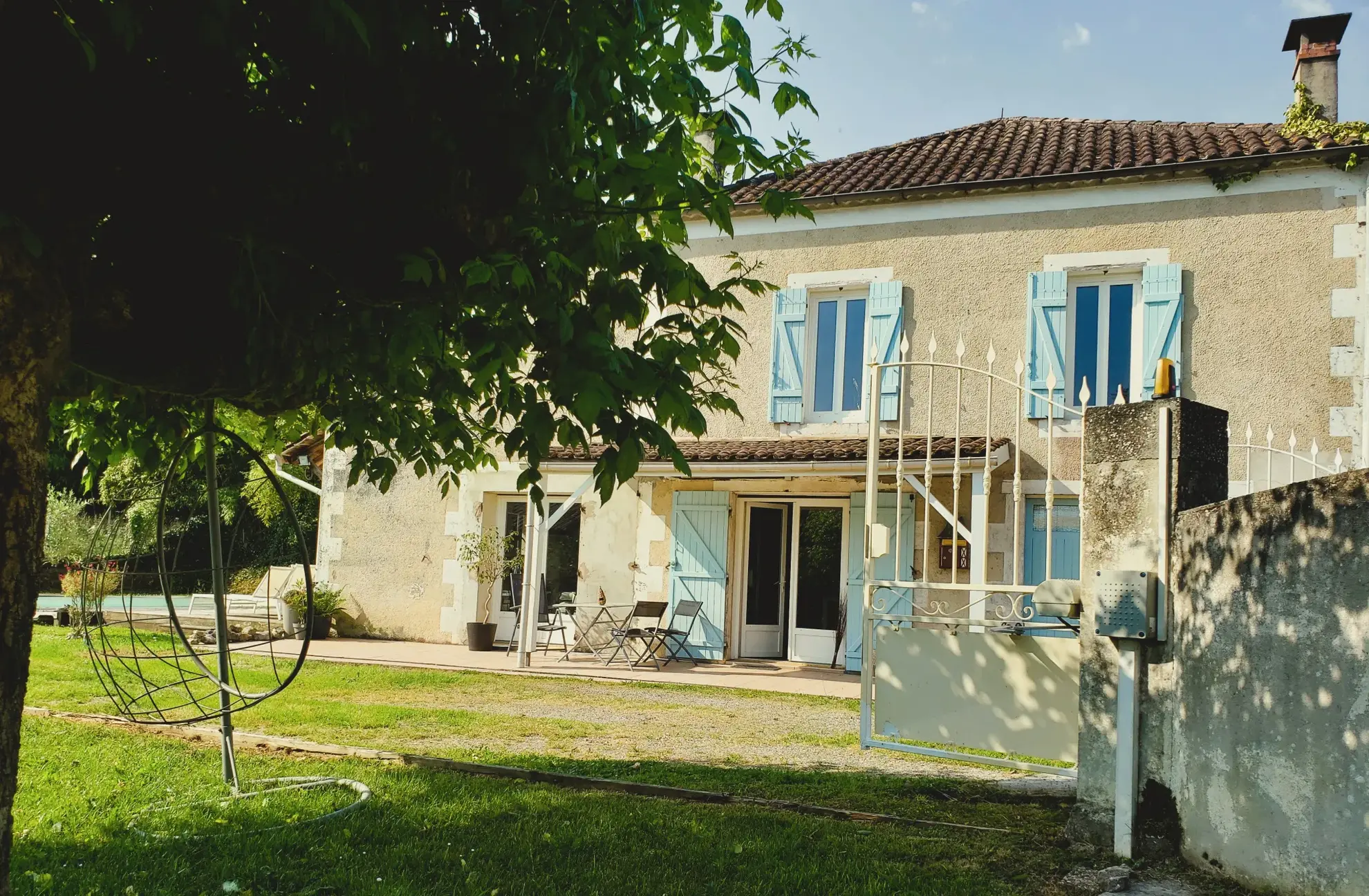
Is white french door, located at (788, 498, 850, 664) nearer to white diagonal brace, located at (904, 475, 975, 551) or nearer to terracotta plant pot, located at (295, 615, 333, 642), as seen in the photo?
white diagonal brace, located at (904, 475, 975, 551)

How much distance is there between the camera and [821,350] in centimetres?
1191

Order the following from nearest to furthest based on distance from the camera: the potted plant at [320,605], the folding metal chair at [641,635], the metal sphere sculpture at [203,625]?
the metal sphere sculpture at [203,625] → the folding metal chair at [641,635] → the potted plant at [320,605]

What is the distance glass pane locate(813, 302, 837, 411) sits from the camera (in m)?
11.8

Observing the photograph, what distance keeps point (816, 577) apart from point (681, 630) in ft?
5.69

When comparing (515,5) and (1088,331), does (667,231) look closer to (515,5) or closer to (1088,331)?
(515,5)

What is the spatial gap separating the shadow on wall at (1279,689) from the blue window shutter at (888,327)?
24.0ft

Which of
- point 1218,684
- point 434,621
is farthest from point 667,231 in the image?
point 434,621

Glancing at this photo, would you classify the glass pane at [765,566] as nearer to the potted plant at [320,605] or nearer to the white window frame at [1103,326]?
the white window frame at [1103,326]

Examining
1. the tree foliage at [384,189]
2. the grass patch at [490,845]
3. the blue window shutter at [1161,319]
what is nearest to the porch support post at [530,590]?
the grass patch at [490,845]

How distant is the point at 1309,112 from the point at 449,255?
10.6 metres

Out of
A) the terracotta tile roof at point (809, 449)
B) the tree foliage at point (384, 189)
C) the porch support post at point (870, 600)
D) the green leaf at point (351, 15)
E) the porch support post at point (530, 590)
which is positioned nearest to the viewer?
the green leaf at point (351, 15)

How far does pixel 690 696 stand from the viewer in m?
9.34

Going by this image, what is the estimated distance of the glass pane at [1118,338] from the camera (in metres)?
10.4

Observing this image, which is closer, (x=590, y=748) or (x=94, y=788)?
(x=94, y=788)
